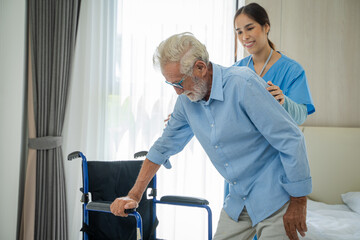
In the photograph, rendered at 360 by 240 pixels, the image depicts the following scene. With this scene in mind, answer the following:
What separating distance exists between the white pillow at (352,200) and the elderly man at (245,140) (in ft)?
4.45

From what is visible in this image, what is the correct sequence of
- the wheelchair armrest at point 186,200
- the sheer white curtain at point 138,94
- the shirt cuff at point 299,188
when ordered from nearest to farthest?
the shirt cuff at point 299,188
the wheelchair armrest at point 186,200
the sheer white curtain at point 138,94

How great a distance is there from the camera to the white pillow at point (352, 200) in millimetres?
2084

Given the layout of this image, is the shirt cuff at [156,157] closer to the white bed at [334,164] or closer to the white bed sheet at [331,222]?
the white bed sheet at [331,222]

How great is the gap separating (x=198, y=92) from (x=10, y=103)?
6.07 ft

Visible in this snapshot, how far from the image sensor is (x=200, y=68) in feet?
3.55

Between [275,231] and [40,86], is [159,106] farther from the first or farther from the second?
[275,231]

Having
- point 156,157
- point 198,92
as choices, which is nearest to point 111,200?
point 156,157

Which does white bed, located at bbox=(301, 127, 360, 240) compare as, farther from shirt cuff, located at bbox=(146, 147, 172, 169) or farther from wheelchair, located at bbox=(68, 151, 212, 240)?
shirt cuff, located at bbox=(146, 147, 172, 169)

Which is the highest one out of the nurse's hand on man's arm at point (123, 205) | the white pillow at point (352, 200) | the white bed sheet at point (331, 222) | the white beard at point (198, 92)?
the white beard at point (198, 92)

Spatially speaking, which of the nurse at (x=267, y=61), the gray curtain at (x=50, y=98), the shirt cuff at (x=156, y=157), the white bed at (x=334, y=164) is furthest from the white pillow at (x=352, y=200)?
the gray curtain at (x=50, y=98)

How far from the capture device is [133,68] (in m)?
2.57

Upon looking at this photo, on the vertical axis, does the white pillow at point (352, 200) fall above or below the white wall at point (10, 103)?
below

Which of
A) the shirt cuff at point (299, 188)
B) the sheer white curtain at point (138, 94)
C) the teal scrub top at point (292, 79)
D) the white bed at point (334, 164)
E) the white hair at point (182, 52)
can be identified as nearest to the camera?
the shirt cuff at point (299, 188)

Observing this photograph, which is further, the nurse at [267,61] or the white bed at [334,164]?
the white bed at [334,164]
